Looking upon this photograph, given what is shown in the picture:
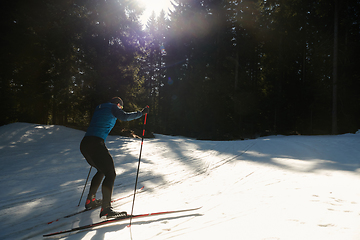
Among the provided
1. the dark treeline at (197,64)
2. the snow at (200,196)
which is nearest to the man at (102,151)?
the snow at (200,196)

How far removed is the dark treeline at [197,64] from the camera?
14055mm

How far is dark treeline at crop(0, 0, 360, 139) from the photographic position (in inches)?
553

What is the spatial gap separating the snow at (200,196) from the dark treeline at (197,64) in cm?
770

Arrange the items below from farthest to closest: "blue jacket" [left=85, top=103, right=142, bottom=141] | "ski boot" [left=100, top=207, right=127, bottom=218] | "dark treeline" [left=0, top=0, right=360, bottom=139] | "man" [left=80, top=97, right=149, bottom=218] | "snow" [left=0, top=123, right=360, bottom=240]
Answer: "dark treeline" [left=0, top=0, right=360, bottom=139], "blue jacket" [left=85, top=103, right=142, bottom=141], "man" [left=80, top=97, right=149, bottom=218], "ski boot" [left=100, top=207, right=127, bottom=218], "snow" [left=0, top=123, right=360, bottom=240]

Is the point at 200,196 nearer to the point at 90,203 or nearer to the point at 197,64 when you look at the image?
the point at 90,203

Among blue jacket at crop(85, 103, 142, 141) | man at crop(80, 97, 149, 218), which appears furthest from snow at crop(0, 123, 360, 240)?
blue jacket at crop(85, 103, 142, 141)

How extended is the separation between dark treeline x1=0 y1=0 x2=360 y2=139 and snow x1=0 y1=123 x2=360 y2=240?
7.70 meters

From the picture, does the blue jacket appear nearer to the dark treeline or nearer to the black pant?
the black pant

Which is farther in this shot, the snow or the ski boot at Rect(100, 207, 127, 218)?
the ski boot at Rect(100, 207, 127, 218)

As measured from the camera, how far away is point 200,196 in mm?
4469

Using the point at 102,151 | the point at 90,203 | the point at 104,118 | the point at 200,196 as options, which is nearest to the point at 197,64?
the point at 200,196

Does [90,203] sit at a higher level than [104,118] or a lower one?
lower

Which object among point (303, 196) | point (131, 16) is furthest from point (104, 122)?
point (131, 16)

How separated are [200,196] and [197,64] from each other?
28.6 m
